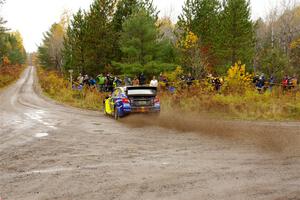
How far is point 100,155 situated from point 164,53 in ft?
79.9

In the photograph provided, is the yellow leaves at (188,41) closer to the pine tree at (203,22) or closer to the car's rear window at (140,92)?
the pine tree at (203,22)

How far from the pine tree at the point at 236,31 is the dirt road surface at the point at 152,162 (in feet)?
78.9

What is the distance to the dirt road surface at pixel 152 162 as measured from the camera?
19.7 feet

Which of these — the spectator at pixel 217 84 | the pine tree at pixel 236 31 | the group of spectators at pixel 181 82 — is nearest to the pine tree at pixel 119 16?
the group of spectators at pixel 181 82

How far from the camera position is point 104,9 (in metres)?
35.6

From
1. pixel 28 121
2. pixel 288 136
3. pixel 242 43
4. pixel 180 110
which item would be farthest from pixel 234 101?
pixel 242 43

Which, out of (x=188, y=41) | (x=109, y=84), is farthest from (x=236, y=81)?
(x=188, y=41)

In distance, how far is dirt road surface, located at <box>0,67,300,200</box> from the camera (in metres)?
6.02

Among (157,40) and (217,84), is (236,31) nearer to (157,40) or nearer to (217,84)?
(157,40)

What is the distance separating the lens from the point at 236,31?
3703 cm

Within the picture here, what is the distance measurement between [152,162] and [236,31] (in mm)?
31322

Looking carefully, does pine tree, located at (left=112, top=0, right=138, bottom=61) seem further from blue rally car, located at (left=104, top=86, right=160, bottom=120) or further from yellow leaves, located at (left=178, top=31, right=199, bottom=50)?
blue rally car, located at (left=104, top=86, right=160, bottom=120)

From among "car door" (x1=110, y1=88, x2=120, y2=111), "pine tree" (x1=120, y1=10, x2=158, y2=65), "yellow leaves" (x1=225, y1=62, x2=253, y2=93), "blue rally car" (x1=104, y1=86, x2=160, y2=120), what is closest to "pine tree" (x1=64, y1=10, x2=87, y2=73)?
"pine tree" (x1=120, y1=10, x2=158, y2=65)

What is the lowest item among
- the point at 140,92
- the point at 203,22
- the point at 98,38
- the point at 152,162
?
the point at 152,162
